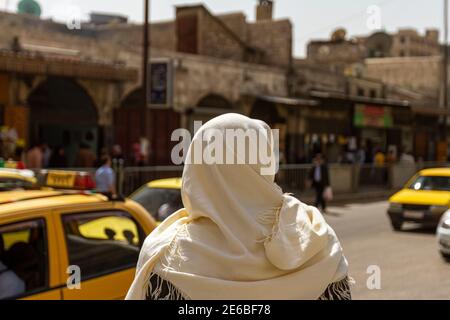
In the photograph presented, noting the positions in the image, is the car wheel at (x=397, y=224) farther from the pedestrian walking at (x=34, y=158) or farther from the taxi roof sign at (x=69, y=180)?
the taxi roof sign at (x=69, y=180)

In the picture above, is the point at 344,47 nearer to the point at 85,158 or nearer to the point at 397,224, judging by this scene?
the point at 85,158

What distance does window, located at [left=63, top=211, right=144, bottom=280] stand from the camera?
4.21 m

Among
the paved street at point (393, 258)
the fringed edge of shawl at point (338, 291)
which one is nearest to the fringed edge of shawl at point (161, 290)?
the fringed edge of shawl at point (338, 291)

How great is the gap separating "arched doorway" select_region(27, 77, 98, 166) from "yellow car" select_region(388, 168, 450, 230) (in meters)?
8.88

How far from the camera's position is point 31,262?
156 inches

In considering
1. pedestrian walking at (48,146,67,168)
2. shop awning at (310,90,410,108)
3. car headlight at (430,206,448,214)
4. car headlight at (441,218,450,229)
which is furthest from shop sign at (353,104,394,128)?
car headlight at (441,218,450,229)

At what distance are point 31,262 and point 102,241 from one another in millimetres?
805

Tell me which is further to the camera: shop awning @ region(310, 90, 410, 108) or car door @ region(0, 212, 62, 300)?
shop awning @ region(310, 90, 410, 108)

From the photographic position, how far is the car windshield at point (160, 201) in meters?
Result: 8.45

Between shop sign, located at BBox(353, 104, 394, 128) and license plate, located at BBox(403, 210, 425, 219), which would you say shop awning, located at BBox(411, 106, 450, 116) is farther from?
license plate, located at BBox(403, 210, 425, 219)

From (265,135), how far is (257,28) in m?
29.3

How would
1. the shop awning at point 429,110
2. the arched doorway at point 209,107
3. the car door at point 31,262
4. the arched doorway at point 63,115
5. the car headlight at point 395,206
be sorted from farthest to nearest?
the shop awning at point 429,110 < the arched doorway at point 209,107 < the arched doorway at point 63,115 < the car headlight at point 395,206 < the car door at point 31,262

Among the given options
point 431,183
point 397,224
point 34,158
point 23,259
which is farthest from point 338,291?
point 34,158

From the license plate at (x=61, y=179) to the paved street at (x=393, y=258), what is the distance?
12.5 ft
